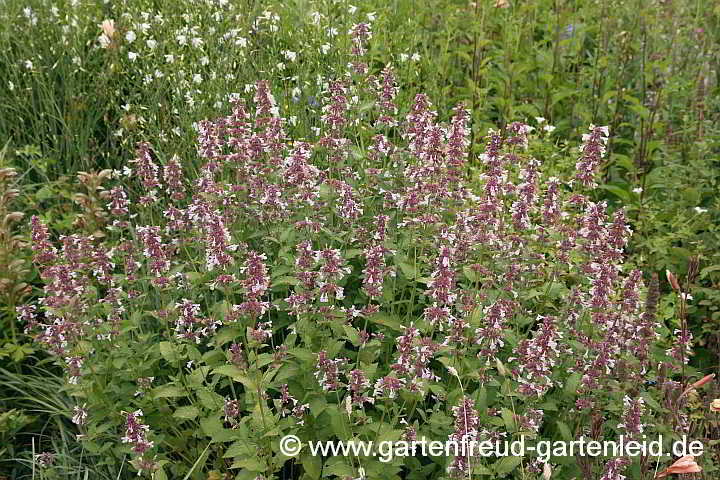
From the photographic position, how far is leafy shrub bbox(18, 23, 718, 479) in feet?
9.76

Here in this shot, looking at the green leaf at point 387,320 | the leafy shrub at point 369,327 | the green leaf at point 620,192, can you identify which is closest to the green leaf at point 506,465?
the leafy shrub at point 369,327

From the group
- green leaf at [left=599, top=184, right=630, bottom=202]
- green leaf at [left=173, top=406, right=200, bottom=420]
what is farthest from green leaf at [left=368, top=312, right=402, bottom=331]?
green leaf at [left=599, top=184, right=630, bottom=202]

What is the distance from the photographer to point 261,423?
303 centimetres

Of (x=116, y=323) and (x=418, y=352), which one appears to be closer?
(x=418, y=352)

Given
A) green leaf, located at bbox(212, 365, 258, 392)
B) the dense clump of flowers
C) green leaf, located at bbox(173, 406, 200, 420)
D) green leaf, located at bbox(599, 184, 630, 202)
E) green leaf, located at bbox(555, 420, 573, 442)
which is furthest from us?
green leaf, located at bbox(599, 184, 630, 202)

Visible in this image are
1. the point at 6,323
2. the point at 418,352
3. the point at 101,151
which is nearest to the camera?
the point at 418,352

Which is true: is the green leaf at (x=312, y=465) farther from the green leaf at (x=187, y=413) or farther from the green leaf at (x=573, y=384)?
the green leaf at (x=573, y=384)

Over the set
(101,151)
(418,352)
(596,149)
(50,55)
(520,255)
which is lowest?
(418,352)

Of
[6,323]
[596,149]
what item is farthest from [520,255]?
[6,323]

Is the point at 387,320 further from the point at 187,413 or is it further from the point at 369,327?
the point at 187,413

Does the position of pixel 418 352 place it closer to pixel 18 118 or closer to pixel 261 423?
pixel 261 423

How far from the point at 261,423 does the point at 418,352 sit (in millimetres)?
675

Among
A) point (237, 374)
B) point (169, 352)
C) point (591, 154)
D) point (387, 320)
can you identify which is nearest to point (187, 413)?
point (169, 352)

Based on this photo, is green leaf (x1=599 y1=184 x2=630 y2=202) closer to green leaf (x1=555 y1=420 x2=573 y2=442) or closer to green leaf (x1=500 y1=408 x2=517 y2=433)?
green leaf (x1=555 y1=420 x2=573 y2=442)
